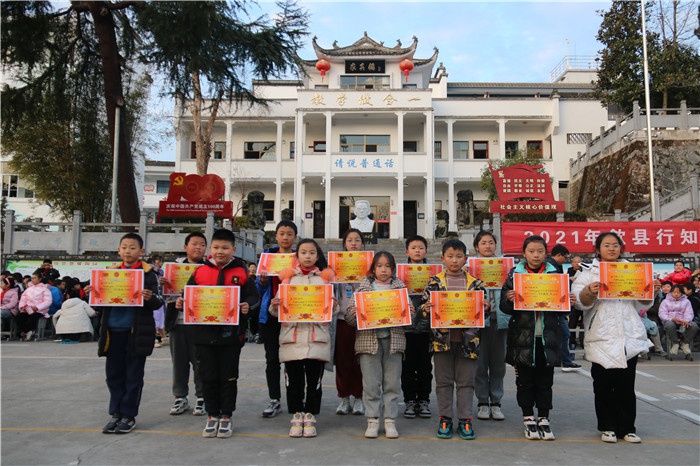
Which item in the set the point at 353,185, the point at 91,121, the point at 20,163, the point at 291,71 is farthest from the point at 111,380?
the point at 353,185

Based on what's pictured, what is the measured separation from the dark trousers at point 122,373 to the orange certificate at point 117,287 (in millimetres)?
274

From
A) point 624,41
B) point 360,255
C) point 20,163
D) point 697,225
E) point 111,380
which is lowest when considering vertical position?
point 111,380

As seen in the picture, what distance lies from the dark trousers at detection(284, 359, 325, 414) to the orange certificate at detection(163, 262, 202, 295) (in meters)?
1.20

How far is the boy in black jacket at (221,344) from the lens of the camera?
404 cm

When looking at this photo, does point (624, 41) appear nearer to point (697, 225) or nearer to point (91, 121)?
point (697, 225)

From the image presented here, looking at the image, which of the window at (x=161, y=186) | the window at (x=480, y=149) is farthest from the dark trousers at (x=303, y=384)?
the window at (x=161, y=186)

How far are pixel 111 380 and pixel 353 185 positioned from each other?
23495 mm

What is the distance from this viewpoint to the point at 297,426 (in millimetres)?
4012

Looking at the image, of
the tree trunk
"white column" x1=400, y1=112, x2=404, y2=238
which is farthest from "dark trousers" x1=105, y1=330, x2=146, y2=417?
"white column" x1=400, y1=112, x2=404, y2=238

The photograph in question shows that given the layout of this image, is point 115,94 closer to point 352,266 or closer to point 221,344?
point 352,266

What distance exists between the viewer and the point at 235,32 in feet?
44.1

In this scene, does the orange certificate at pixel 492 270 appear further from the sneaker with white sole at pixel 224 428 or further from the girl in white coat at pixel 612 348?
the sneaker with white sole at pixel 224 428

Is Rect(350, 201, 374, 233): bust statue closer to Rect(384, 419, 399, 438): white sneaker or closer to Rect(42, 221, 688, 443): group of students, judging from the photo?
Rect(42, 221, 688, 443): group of students

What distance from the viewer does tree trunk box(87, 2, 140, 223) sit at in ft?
47.1
